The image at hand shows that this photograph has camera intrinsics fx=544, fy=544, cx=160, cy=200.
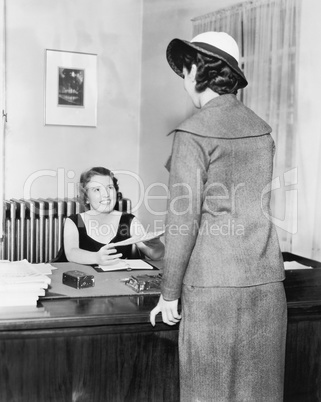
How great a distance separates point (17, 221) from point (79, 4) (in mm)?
2334

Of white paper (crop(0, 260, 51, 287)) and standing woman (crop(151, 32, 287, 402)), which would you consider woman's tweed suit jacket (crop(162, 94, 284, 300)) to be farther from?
white paper (crop(0, 260, 51, 287))

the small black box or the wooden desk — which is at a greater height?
the small black box

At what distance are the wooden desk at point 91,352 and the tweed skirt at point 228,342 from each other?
1.03 ft

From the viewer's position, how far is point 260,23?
404 cm

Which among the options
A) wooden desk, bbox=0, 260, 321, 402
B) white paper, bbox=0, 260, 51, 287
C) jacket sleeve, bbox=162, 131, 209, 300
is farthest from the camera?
white paper, bbox=0, 260, 51, 287

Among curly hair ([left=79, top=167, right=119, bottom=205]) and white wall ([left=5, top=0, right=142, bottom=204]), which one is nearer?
curly hair ([left=79, top=167, right=119, bottom=205])

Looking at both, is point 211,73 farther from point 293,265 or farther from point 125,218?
point 125,218

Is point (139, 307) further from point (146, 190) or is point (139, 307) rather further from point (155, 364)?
point (146, 190)

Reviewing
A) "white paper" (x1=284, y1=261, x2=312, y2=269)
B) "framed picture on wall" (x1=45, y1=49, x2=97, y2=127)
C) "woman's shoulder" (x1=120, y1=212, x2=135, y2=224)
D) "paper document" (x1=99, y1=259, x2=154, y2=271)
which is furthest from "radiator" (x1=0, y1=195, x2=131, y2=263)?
"white paper" (x1=284, y1=261, x2=312, y2=269)

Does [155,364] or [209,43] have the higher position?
[209,43]

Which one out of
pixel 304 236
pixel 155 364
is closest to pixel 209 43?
pixel 155 364

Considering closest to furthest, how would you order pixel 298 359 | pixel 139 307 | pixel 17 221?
pixel 139 307 → pixel 298 359 → pixel 17 221

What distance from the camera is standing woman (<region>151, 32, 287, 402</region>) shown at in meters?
1.79

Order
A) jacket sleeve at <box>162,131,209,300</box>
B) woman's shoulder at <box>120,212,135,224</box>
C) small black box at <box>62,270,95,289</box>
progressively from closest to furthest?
jacket sleeve at <box>162,131,209,300</box>, small black box at <box>62,270,95,289</box>, woman's shoulder at <box>120,212,135,224</box>
